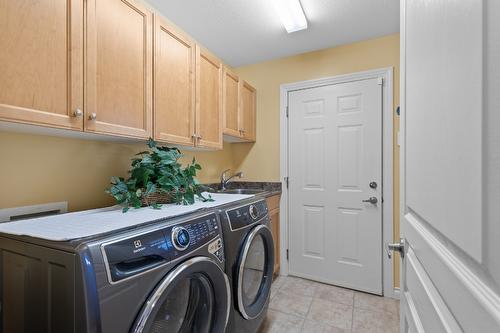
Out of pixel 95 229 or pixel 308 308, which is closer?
pixel 95 229

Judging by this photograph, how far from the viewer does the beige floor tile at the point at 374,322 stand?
1.73 m

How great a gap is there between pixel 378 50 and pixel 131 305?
104 inches

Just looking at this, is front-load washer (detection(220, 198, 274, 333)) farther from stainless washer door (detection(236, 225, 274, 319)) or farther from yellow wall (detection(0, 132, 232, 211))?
yellow wall (detection(0, 132, 232, 211))

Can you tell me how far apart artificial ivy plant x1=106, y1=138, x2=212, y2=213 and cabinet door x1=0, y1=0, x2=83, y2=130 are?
1.26ft

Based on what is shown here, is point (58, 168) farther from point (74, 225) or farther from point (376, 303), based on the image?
point (376, 303)

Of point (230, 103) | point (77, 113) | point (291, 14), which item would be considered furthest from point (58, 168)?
point (291, 14)

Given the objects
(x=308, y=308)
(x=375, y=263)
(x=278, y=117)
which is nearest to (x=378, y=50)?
(x=278, y=117)

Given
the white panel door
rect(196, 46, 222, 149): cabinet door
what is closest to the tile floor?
the white panel door

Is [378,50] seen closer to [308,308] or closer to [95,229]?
[308,308]

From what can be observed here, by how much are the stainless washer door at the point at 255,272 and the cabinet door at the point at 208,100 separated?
2.76ft

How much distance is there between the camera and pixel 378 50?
2.23m

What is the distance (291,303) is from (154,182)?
1.57 m

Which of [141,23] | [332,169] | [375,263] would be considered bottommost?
[375,263]

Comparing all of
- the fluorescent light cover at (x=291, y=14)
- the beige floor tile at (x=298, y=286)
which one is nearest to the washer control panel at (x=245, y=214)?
the beige floor tile at (x=298, y=286)
